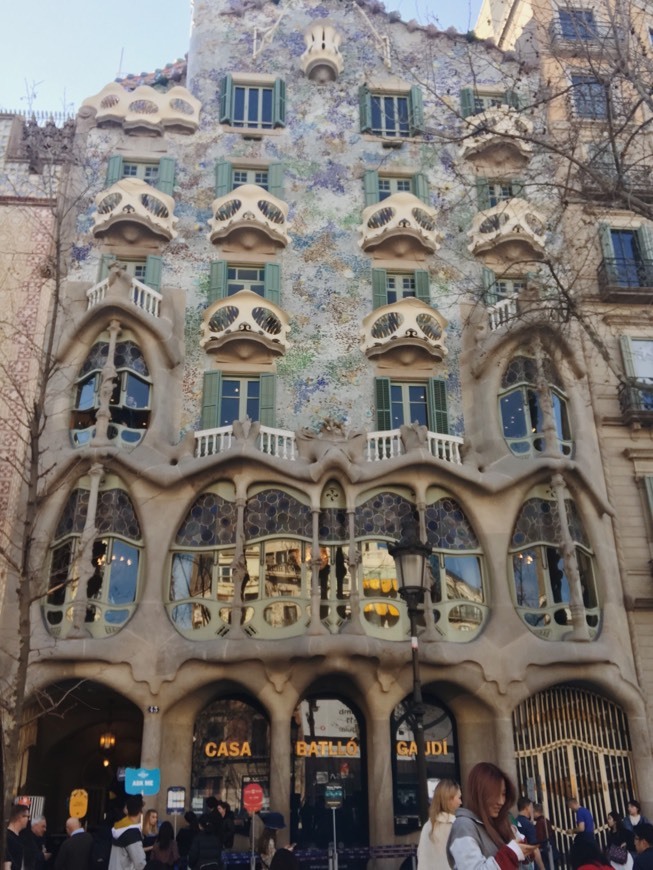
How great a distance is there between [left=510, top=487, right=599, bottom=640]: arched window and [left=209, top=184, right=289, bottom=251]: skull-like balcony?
9456 mm

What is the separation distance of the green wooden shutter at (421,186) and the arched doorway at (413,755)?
1319cm

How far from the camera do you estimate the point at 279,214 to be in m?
22.4

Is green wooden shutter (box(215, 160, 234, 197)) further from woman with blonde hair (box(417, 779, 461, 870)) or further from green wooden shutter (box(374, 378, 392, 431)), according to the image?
woman with blonde hair (box(417, 779, 461, 870))

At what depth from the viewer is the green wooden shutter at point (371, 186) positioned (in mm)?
22969

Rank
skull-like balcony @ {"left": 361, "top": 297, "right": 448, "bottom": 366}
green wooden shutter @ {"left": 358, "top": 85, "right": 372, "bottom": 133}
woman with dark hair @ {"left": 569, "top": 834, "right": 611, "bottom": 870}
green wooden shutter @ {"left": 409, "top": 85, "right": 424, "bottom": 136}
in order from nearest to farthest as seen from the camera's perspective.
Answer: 1. woman with dark hair @ {"left": 569, "top": 834, "right": 611, "bottom": 870}
2. skull-like balcony @ {"left": 361, "top": 297, "right": 448, "bottom": 366}
3. green wooden shutter @ {"left": 409, "top": 85, "right": 424, "bottom": 136}
4. green wooden shutter @ {"left": 358, "top": 85, "right": 372, "bottom": 133}

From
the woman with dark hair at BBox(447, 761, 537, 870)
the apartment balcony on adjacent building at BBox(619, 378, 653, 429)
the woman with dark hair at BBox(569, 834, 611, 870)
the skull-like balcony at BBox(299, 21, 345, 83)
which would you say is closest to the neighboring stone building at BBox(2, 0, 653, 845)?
the apartment balcony on adjacent building at BBox(619, 378, 653, 429)

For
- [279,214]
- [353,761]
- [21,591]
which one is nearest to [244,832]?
[353,761]

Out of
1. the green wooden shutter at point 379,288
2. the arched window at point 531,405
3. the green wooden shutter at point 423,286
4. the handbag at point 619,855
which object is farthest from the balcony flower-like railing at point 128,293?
the handbag at point 619,855

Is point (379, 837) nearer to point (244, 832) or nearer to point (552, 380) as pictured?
point (244, 832)

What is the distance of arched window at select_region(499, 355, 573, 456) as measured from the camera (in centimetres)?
1928

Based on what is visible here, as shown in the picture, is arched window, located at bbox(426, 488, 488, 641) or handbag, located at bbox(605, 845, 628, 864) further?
arched window, located at bbox(426, 488, 488, 641)

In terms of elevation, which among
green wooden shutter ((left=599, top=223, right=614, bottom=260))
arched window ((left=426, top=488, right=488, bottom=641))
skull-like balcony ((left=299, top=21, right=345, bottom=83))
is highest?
skull-like balcony ((left=299, top=21, right=345, bottom=83))

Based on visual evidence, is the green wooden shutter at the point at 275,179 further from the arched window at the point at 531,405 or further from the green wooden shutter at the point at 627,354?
the green wooden shutter at the point at 627,354

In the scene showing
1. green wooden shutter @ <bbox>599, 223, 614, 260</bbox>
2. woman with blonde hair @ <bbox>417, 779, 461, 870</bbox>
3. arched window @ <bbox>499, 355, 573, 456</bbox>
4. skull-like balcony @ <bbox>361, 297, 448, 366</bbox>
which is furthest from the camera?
green wooden shutter @ <bbox>599, 223, 614, 260</bbox>
